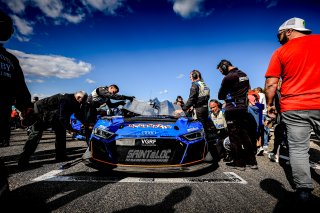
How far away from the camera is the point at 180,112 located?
497 cm

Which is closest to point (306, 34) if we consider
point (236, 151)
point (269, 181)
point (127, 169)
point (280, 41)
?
point (280, 41)

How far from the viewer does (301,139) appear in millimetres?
2119

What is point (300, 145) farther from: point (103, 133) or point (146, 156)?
point (103, 133)

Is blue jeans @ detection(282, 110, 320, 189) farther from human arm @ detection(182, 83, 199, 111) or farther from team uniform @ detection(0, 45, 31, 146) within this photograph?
human arm @ detection(182, 83, 199, 111)

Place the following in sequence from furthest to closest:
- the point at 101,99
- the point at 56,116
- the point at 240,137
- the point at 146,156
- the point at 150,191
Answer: the point at 101,99, the point at 56,116, the point at 240,137, the point at 146,156, the point at 150,191

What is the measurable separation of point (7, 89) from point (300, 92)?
8.79ft

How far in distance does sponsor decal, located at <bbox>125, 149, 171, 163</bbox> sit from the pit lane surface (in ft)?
0.96

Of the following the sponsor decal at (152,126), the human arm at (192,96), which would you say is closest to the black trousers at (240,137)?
the human arm at (192,96)

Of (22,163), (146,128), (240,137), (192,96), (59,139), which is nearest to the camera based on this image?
(146,128)

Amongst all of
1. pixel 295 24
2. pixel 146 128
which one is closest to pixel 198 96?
pixel 146 128

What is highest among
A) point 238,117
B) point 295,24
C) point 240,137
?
point 295,24

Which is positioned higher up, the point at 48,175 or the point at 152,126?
the point at 152,126

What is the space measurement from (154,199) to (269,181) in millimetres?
1826

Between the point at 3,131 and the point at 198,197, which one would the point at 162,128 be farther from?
the point at 3,131
